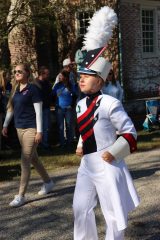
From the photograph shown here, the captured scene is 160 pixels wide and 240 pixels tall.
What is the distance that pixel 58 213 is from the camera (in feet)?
19.6

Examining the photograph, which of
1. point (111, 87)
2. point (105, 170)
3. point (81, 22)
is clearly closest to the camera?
point (105, 170)

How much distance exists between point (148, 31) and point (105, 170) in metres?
17.6

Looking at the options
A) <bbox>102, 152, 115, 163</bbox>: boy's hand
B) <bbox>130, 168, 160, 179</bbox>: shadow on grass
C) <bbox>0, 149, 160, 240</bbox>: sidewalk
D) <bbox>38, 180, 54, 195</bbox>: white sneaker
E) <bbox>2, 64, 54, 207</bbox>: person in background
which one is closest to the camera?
<bbox>102, 152, 115, 163</bbox>: boy's hand

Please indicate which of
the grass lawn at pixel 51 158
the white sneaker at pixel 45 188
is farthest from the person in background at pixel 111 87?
the white sneaker at pixel 45 188

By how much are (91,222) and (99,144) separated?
73 cm

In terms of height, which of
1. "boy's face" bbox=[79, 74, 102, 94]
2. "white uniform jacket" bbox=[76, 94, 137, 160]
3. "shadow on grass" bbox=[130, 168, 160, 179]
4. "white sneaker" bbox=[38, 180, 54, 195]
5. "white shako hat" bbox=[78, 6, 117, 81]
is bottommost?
"shadow on grass" bbox=[130, 168, 160, 179]

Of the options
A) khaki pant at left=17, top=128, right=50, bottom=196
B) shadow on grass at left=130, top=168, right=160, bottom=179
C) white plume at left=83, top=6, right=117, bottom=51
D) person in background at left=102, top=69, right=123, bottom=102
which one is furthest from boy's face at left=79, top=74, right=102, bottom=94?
person in background at left=102, top=69, right=123, bottom=102

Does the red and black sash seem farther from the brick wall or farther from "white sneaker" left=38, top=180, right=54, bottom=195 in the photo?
the brick wall

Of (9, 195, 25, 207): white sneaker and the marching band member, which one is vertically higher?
the marching band member

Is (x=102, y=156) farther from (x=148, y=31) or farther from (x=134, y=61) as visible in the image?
(x=148, y=31)

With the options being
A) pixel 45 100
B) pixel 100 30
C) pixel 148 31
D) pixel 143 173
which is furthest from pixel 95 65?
pixel 148 31

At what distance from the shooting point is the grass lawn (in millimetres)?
8574

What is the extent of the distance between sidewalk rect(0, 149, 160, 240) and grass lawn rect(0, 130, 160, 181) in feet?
2.26

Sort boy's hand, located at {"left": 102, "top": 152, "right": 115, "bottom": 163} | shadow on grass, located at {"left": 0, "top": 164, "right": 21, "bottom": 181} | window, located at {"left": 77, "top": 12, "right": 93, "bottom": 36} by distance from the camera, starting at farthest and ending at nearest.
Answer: window, located at {"left": 77, "top": 12, "right": 93, "bottom": 36}, shadow on grass, located at {"left": 0, "top": 164, "right": 21, "bottom": 181}, boy's hand, located at {"left": 102, "top": 152, "right": 115, "bottom": 163}
